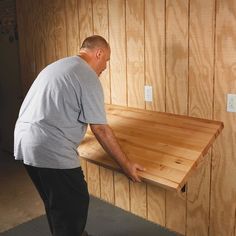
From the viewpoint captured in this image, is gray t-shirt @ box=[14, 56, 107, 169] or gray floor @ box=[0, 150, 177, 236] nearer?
gray t-shirt @ box=[14, 56, 107, 169]

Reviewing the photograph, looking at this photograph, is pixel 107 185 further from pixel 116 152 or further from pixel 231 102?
pixel 231 102

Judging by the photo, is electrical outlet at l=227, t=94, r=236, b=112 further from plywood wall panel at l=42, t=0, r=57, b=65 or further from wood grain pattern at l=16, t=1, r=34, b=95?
wood grain pattern at l=16, t=1, r=34, b=95

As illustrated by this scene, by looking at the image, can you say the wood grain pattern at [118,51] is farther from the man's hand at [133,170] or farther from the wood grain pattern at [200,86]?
the man's hand at [133,170]

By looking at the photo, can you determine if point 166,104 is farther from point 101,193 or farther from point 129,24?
point 101,193

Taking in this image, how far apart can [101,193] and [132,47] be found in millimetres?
1431

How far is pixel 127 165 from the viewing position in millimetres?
1781

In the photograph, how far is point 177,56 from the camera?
2314 mm

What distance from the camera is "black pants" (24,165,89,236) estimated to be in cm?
193

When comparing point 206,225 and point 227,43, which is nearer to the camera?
point 227,43

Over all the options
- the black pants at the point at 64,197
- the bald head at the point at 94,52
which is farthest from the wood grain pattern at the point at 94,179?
the bald head at the point at 94,52

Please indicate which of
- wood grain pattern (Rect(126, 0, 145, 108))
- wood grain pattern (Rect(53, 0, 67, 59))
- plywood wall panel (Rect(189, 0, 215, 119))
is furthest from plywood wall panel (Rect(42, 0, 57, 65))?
plywood wall panel (Rect(189, 0, 215, 119))

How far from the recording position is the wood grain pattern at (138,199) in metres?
2.78

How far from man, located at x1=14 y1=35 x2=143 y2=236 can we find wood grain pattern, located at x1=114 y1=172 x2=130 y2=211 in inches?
37.5

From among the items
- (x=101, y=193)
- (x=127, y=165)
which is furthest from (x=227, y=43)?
(x=101, y=193)
